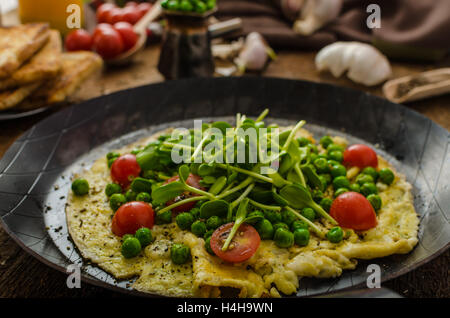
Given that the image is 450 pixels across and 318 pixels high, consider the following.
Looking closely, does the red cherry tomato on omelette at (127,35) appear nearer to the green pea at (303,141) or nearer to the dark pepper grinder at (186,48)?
the dark pepper grinder at (186,48)

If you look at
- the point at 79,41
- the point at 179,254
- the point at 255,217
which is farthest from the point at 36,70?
the point at 255,217

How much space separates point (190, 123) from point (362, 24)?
11.5 feet

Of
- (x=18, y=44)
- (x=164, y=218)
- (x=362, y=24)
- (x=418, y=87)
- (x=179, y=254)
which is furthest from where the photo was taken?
(x=362, y=24)

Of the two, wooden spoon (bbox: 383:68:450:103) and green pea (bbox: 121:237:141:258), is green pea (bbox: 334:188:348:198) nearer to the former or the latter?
green pea (bbox: 121:237:141:258)

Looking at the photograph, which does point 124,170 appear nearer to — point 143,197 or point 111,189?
point 111,189

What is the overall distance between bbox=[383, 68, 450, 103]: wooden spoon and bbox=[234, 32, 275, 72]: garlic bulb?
4.75 feet

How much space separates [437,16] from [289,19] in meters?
1.93

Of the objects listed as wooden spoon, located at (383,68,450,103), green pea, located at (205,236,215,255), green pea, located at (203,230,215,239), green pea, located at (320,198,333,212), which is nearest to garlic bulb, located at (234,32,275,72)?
wooden spoon, located at (383,68,450,103)

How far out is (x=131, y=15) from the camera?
6.23 meters

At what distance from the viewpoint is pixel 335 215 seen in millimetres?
2824

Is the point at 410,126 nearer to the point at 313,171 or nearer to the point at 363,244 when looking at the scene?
the point at 313,171

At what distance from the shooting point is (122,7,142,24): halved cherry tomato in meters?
6.18

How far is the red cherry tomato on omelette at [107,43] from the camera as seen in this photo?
5.24m

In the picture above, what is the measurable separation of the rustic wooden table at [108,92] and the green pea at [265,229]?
725 mm
